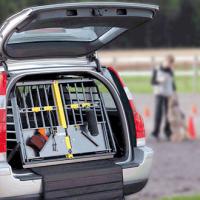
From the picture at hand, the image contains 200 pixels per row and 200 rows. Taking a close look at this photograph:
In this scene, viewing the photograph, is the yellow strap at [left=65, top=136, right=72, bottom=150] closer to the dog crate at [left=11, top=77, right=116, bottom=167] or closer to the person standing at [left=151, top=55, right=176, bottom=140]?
the dog crate at [left=11, top=77, right=116, bottom=167]

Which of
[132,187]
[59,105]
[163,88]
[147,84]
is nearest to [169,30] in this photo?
[147,84]

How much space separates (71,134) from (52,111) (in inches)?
10.4

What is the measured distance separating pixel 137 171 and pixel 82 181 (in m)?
0.56

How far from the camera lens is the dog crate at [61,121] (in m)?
6.35

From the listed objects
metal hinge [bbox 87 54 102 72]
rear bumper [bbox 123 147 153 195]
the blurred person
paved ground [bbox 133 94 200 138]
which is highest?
metal hinge [bbox 87 54 102 72]

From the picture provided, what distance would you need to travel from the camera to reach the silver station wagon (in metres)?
5.95

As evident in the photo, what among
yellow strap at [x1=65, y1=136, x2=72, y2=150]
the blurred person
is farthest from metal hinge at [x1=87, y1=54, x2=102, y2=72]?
the blurred person

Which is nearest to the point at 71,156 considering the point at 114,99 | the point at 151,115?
the point at 114,99

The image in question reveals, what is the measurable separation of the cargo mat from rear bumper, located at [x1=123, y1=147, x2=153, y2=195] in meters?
0.11

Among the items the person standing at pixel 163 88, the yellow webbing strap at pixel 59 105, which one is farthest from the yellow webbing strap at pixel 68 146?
the person standing at pixel 163 88

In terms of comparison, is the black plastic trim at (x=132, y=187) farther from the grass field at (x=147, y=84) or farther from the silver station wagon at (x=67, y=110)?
the grass field at (x=147, y=84)

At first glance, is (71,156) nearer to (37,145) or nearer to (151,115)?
(37,145)

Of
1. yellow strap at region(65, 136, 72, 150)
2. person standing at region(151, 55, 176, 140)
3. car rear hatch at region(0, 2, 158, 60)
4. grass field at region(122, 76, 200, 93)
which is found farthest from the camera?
grass field at region(122, 76, 200, 93)

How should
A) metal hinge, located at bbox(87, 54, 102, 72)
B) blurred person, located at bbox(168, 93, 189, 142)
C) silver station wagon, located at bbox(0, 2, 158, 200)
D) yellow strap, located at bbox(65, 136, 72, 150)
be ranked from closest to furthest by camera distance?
silver station wagon, located at bbox(0, 2, 158, 200)
yellow strap, located at bbox(65, 136, 72, 150)
metal hinge, located at bbox(87, 54, 102, 72)
blurred person, located at bbox(168, 93, 189, 142)
